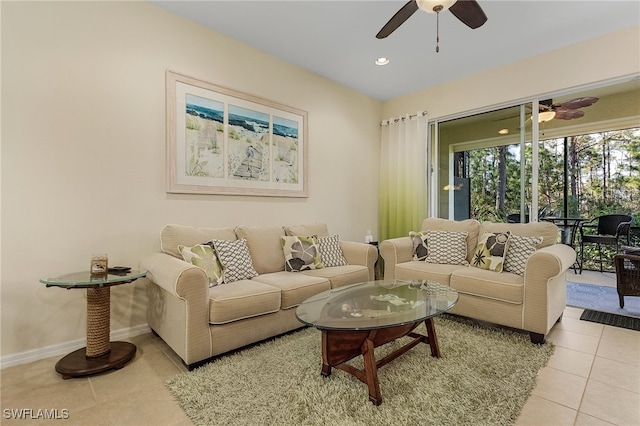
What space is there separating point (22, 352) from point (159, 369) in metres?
0.97

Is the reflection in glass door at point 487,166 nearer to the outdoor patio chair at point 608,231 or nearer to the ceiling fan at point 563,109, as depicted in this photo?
the ceiling fan at point 563,109

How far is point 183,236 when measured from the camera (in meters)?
2.54

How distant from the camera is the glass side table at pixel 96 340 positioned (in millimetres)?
1869

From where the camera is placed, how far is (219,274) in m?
2.41

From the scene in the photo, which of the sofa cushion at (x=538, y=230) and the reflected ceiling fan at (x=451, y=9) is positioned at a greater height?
the reflected ceiling fan at (x=451, y=9)

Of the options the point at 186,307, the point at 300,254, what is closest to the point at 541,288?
the point at 300,254

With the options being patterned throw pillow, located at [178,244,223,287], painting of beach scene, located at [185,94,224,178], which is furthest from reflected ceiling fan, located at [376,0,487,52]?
patterned throw pillow, located at [178,244,223,287]

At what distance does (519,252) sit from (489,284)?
49 centimetres

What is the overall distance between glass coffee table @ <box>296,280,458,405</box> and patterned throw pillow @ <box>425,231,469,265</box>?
100 cm

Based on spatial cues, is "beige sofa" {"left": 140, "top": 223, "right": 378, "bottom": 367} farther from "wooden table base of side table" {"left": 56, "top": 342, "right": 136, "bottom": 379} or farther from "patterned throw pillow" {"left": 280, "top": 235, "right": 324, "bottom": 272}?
"wooden table base of side table" {"left": 56, "top": 342, "right": 136, "bottom": 379}

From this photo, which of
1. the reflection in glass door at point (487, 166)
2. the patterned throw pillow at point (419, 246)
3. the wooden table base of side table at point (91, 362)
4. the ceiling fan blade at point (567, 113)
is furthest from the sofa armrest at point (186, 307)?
the ceiling fan blade at point (567, 113)

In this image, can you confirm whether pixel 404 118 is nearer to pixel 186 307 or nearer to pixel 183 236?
pixel 183 236

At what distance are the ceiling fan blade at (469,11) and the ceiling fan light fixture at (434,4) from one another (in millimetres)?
58

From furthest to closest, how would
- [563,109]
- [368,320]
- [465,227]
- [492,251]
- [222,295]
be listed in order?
[563,109] → [465,227] → [492,251] → [222,295] → [368,320]
